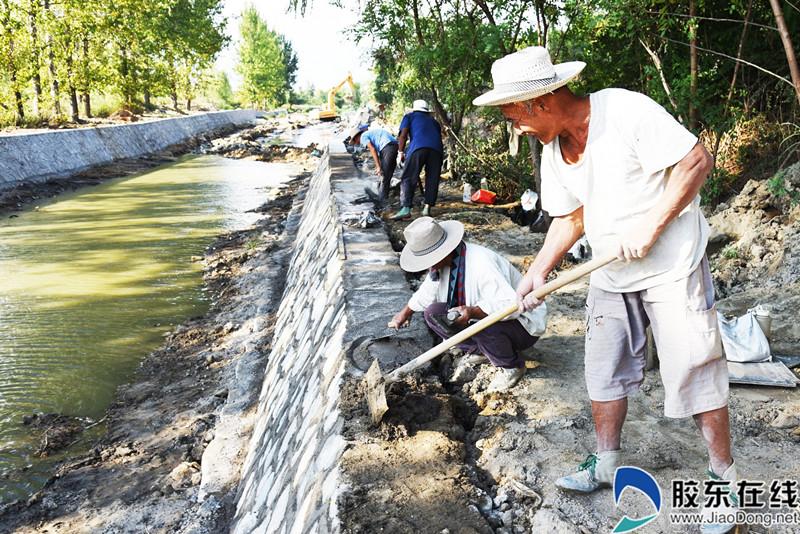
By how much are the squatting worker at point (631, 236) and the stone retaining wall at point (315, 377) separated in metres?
1.09

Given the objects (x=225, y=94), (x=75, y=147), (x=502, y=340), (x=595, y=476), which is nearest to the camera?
(x=595, y=476)

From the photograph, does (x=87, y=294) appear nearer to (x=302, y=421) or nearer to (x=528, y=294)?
(x=302, y=421)

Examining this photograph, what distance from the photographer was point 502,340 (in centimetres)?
339

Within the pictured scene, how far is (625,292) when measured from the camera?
227 cm

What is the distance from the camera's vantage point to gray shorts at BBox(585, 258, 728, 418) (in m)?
2.10

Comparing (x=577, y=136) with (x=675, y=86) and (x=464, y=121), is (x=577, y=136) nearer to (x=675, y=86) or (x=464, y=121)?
(x=675, y=86)

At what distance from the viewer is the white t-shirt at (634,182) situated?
Result: 2045 millimetres

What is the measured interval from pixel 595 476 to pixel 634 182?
3.86 feet

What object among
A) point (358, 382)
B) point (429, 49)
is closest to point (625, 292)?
point (358, 382)

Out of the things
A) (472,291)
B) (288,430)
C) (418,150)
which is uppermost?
(418,150)

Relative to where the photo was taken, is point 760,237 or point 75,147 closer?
point 760,237

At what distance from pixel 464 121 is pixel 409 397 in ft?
29.0

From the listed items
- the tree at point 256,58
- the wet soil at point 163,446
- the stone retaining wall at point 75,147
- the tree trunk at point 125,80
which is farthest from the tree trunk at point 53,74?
the tree at point 256,58

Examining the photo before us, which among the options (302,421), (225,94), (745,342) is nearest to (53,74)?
(302,421)
